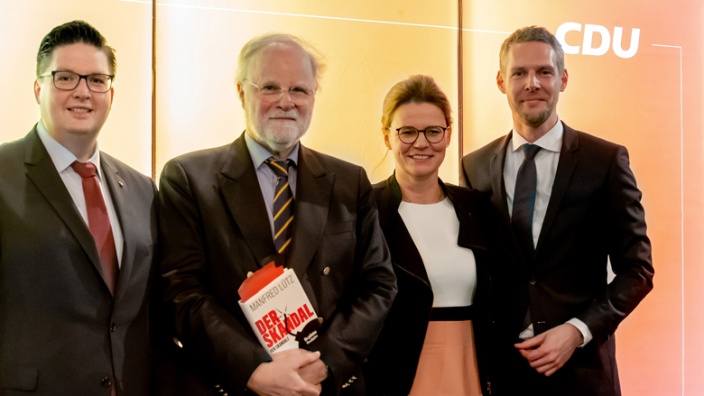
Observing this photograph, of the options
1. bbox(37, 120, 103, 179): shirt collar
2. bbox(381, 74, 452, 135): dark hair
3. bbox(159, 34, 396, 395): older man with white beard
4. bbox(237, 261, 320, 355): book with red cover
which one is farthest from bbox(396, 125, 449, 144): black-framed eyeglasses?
bbox(37, 120, 103, 179): shirt collar

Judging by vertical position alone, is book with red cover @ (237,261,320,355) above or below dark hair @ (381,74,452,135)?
below

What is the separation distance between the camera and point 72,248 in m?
2.08

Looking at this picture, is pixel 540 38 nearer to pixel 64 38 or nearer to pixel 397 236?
pixel 397 236

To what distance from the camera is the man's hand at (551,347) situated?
8.57 ft

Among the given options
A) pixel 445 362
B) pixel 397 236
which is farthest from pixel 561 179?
pixel 445 362

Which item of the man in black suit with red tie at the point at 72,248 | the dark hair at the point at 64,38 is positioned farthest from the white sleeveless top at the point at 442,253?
the dark hair at the point at 64,38

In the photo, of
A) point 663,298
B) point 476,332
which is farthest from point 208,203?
point 663,298

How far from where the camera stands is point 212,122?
357 centimetres

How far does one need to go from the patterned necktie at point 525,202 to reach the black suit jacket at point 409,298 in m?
0.08

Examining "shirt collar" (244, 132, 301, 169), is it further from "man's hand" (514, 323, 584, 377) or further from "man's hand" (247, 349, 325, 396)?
"man's hand" (514, 323, 584, 377)

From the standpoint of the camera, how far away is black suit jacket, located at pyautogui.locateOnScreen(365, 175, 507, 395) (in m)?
2.55

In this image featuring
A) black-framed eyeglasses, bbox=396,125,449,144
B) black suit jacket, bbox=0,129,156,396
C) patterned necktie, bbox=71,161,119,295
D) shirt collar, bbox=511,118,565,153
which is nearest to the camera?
black suit jacket, bbox=0,129,156,396

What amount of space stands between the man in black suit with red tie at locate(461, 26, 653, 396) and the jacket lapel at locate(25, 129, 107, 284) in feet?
Result: 4.98

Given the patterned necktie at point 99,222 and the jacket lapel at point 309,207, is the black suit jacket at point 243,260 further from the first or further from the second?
the patterned necktie at point 99,222
